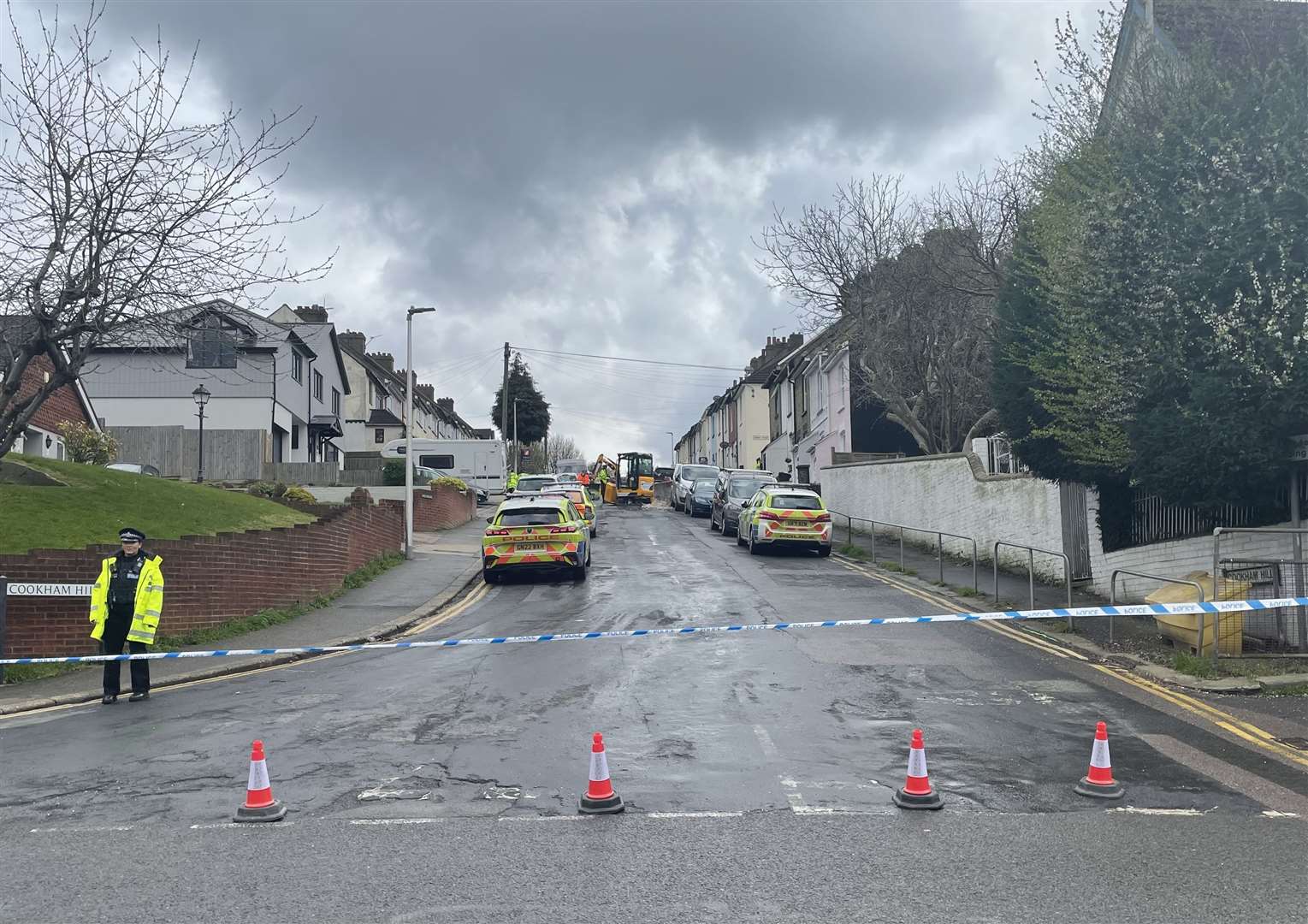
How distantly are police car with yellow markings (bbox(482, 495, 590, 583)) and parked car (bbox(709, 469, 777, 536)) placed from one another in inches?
420

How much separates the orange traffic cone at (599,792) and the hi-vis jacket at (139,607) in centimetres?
650

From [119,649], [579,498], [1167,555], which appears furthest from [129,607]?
[579,498]

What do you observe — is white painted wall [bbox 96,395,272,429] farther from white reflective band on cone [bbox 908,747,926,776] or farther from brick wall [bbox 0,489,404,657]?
white reflective band on cone [bbox 908,747,926,776]

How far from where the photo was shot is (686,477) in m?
47.3

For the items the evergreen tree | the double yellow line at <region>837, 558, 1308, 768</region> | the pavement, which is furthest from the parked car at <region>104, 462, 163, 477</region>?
the evergreen tree

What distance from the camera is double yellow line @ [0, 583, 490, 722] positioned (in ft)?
36.2

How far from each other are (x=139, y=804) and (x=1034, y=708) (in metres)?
7.14

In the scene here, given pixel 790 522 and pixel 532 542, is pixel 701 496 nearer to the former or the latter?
pixel 790 522

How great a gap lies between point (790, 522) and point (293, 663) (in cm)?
1435

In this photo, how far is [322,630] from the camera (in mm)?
15844

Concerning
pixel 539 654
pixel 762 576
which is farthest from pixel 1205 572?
pixel 762 576

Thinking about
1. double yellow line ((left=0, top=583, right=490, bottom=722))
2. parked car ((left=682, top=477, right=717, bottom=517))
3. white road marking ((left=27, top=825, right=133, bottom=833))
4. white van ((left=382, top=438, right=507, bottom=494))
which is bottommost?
white road marking ((left=27, top=825, right=133, bottom=833))

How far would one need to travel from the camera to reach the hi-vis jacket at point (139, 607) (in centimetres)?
1130

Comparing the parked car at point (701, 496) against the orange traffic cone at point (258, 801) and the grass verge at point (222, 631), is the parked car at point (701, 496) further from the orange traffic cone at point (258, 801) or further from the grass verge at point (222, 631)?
the orange traffic cone at point (258, 801)
